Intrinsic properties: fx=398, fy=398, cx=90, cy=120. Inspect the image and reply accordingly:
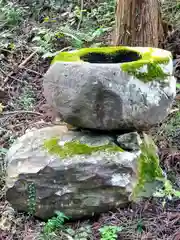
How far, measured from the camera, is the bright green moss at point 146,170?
3.39 meters

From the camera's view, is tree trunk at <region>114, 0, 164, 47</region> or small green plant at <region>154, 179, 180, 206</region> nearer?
small green plant at <region>154, 179, 180, 206</region>

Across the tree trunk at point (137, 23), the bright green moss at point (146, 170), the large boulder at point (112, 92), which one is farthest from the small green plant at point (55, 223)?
the tree trunk at point (137, 23)

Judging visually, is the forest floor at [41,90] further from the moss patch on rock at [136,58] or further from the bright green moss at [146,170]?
the moss patch on rock at [136,58]

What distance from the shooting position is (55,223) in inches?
130

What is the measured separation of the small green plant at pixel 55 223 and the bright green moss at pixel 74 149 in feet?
1.63

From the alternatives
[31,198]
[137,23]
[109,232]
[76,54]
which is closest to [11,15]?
[137,23]

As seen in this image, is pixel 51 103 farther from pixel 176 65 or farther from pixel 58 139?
pixel 176 65

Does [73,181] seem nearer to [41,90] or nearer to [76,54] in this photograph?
[76,54]

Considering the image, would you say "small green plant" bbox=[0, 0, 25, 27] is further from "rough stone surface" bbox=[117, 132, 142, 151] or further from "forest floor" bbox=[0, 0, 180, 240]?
"rough stone surface" bbox=[117, 132, 142, 151]

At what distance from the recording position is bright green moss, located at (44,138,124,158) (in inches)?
132

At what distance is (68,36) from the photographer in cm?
684

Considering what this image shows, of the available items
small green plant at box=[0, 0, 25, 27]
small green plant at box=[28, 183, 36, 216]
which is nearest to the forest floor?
small green plant at box=[0, 0, 25, 27]

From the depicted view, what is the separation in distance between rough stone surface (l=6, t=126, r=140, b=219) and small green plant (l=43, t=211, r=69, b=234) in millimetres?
61

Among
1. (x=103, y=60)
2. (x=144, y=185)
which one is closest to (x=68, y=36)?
(x=103, y=60)
